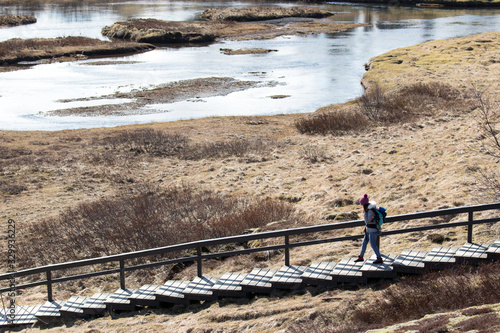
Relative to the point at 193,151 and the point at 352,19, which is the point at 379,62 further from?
the point at 352,19

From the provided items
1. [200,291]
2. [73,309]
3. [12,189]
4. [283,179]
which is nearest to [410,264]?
Result: [200,291]

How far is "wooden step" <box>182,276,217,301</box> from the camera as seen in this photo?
10.6 metres

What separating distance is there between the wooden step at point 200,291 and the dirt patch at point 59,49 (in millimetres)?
57562

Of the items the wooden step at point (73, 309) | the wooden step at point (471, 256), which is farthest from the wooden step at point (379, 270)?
the wooden step at point (73, 309)

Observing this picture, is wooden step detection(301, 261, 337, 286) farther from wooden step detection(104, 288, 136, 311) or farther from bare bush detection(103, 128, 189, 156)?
bare bush detection(103, 128, 189, 156)

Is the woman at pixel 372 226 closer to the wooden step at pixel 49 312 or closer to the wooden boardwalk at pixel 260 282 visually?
the wooden boardwalk at pixel 260 282

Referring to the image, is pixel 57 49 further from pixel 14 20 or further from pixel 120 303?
pixel 120 303

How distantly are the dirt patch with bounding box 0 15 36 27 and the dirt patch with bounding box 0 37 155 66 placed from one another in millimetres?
25242

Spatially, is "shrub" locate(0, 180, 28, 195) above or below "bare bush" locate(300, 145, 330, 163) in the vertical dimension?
below

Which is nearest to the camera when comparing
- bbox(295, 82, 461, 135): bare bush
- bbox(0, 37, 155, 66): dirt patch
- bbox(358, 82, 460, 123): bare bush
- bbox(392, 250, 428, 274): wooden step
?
bbox(392, 250, 428, 274): wooden step

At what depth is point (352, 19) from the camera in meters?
94.4

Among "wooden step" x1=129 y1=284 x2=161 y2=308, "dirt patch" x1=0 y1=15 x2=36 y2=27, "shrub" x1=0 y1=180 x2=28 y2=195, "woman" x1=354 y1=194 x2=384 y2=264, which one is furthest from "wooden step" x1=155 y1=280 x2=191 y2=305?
"dirt patch" x1=0 y1=15 x2=36 y2=27

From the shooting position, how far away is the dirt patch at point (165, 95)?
41.2 m

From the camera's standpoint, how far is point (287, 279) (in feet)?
34.0
